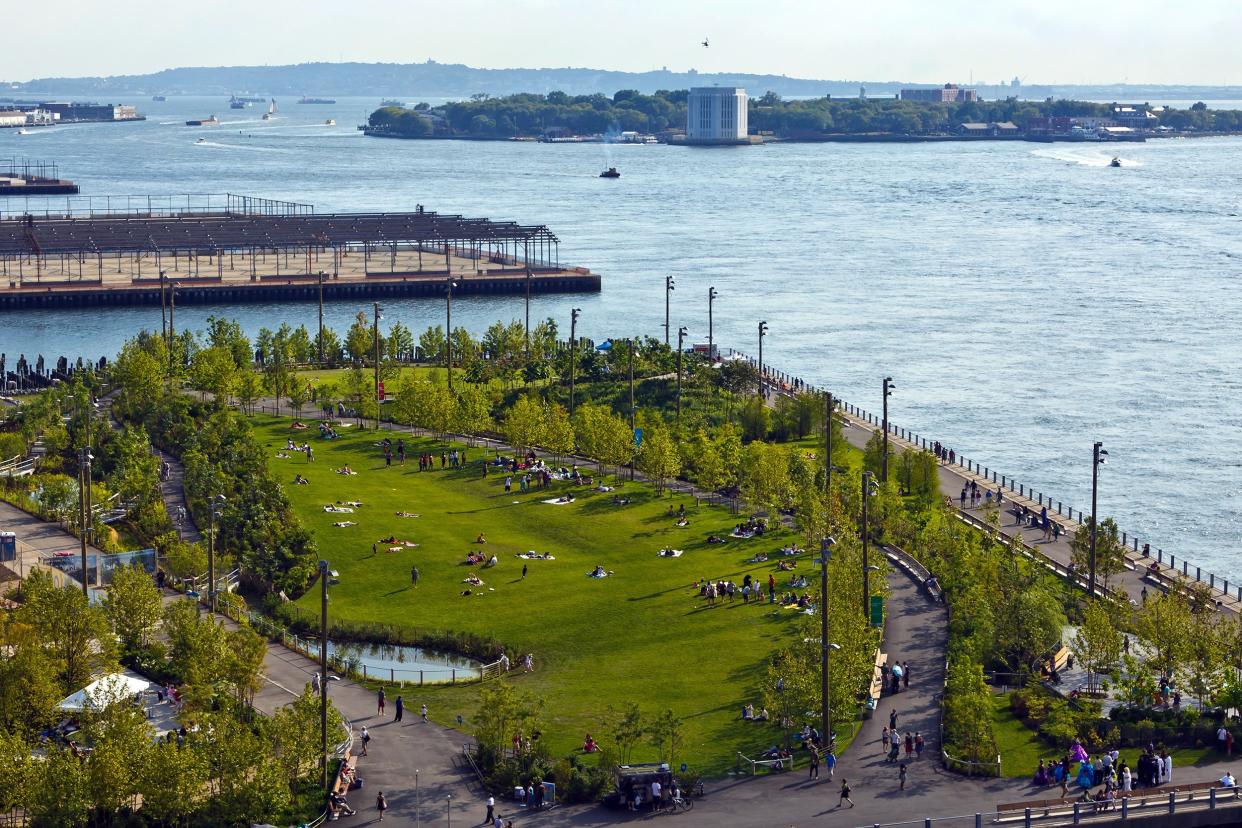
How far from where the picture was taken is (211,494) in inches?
2867

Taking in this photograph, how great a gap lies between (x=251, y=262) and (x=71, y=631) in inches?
4820

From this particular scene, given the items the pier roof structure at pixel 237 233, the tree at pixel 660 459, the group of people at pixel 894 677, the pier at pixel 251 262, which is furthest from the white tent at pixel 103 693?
the pier roof structure at pixel 237 233

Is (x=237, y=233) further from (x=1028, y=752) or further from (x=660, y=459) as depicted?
(x=1028, y=752)

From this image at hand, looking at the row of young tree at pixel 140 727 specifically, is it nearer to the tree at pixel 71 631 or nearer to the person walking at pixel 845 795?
the tree at pixel 71 631

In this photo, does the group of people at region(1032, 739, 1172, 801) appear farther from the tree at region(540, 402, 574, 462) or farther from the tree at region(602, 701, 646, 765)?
the tree at region(540, 402, 574, 462)

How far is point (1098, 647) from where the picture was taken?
54.3 meters

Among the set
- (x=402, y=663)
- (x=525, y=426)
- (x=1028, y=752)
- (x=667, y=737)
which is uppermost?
(x=525, y=426)

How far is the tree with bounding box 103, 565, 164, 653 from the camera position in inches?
2210

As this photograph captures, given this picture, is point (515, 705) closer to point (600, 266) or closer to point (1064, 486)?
point (1064, 486)

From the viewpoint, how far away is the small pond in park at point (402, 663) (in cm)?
5725

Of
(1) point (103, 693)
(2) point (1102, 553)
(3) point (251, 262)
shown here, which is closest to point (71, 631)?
(1) point (103, 693)

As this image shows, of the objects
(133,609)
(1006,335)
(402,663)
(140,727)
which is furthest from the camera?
(1006,335)

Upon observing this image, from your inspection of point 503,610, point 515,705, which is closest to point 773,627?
point 503,610

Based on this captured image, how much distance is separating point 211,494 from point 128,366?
25.8m
